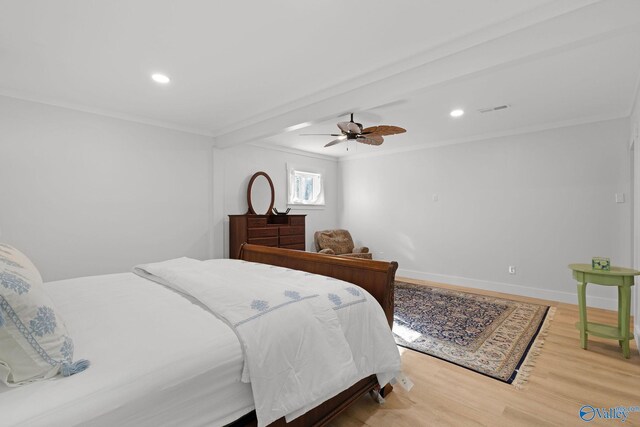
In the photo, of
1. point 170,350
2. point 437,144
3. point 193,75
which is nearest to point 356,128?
point 193,75

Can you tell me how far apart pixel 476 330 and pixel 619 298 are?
120 cm

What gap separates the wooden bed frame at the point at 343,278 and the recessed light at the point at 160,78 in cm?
186

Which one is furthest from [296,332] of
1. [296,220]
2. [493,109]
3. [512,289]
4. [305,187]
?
[305,187]

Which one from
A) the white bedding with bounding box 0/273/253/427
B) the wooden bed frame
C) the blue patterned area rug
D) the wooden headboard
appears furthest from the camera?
the blue patterned area rug

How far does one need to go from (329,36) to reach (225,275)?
184 cm

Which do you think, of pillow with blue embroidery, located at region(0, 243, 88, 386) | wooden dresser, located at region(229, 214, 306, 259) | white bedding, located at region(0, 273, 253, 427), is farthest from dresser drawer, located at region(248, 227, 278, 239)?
pillow with blue embroidery, located at region(0, 243, 88, 386)

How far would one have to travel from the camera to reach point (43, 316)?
3.51ft

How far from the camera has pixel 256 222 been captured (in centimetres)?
465

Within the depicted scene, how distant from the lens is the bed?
3.05ft

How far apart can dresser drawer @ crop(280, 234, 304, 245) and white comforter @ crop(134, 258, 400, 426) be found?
112 inches

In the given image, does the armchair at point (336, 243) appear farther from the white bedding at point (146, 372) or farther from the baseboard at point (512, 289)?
the white bedding at point (146, 372)

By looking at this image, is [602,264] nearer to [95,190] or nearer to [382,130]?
[382,130]

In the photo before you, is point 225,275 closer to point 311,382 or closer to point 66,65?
point 311,382

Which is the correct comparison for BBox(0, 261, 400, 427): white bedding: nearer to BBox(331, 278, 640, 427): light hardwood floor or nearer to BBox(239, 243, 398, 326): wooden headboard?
BBox(239, 243, 398, 326): wooden headboard
